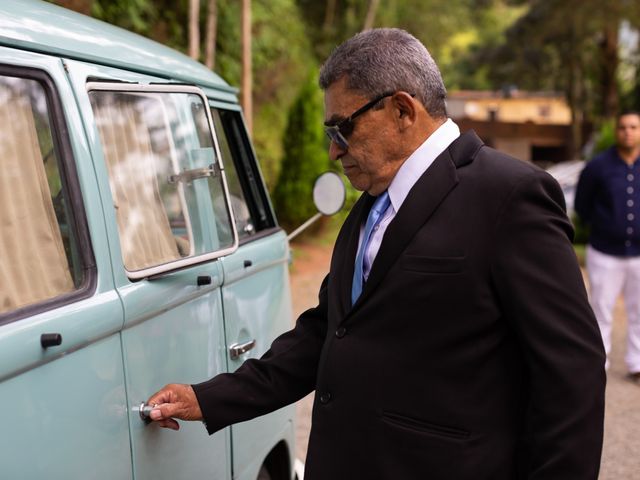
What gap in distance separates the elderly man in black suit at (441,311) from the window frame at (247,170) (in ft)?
5.15

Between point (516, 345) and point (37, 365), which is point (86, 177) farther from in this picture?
point (516, 345)

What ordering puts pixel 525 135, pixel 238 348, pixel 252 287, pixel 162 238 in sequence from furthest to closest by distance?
pixel 525 135 < pixel 252 287 < pixel 238 348 < pixel 162 238

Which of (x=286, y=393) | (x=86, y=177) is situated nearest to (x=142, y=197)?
(x=86, y=177)

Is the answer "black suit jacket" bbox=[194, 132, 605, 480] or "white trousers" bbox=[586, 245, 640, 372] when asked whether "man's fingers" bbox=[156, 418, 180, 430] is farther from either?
"white trousers" bbox=[586, 245, 640, 372]

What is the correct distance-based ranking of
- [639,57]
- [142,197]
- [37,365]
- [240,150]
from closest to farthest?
[37,365] < [142,197] < [240,150] < [639,57]

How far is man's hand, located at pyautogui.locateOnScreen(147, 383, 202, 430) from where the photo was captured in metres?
2.20

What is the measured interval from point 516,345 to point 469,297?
188 millimetres

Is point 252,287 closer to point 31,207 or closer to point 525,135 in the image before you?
point 31,207

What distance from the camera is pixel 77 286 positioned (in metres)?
2.04

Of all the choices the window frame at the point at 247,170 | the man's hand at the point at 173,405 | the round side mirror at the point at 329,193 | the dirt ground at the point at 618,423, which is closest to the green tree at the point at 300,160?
the dirt ground at the point at 618,423

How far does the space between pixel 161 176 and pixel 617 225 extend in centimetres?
496

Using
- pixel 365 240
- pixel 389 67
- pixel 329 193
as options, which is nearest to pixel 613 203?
pixel 329 193

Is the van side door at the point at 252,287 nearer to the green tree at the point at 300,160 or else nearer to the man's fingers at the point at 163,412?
the man's fingers at the point at 163,412

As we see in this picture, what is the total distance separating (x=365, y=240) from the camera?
216cm
